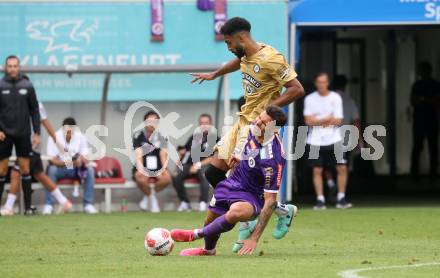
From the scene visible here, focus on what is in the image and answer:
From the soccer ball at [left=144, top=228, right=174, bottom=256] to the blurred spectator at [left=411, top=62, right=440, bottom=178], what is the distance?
12.5 metres

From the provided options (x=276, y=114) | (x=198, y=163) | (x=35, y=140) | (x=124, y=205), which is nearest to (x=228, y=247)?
(x=276, y=114)

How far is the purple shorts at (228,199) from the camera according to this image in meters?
10.7

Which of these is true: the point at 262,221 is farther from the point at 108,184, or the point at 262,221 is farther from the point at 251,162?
the point at 108,184

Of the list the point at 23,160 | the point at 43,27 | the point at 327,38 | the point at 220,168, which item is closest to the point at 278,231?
the point at 220,168

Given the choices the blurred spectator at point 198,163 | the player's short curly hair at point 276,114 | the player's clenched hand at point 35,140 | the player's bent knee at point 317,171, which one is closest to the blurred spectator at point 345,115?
the player's bent knee at point 317,171

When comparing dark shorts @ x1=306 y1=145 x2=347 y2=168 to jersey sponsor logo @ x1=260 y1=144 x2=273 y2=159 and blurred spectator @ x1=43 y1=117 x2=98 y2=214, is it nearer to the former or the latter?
blurred spectator @ x1=43 y1=117 x2=98 y2=214

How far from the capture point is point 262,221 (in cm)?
1070

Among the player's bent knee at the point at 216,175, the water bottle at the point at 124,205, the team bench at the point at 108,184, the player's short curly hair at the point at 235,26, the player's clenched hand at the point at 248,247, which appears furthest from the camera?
the water bottle at the point at 124,205

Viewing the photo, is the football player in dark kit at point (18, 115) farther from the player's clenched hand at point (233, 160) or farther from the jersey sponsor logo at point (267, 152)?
the jersey sponsor logo at point (267, 152)

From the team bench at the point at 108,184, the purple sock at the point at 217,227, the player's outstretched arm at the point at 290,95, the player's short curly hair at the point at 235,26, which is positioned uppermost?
the player's short curly hair at the point at 235,26

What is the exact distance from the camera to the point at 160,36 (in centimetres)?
1888

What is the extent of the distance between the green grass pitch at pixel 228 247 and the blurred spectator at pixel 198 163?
34.7 inches

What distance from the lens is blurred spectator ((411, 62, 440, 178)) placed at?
74.4ft

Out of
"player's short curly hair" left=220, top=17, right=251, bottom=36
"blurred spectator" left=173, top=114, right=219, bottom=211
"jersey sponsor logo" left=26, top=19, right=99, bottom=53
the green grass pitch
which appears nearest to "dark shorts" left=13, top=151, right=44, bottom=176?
the green grass pitch
